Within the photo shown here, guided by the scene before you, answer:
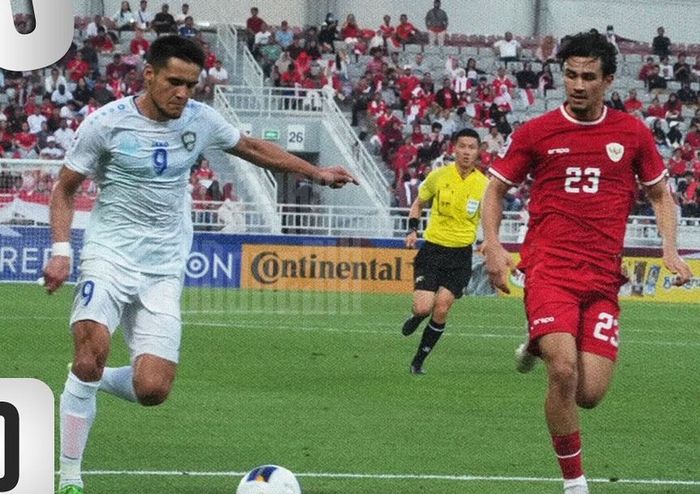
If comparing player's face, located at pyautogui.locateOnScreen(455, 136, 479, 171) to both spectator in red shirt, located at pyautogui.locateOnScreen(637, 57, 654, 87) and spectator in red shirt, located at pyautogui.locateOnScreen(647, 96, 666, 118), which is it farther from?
spectator in red shirt, located at pyautogui.locateOnScreen(637, 57, 654, 87)

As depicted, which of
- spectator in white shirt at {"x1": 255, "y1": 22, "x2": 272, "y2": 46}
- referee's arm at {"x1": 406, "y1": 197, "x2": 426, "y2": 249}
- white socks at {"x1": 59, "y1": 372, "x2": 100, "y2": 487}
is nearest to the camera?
white socks at {"x1": 59, "y1": 372, "x2": 100, "y2": 487}

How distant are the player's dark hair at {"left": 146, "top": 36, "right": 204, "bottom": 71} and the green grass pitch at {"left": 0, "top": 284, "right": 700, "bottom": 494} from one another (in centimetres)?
231

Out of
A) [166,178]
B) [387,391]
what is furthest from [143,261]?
[387,391]

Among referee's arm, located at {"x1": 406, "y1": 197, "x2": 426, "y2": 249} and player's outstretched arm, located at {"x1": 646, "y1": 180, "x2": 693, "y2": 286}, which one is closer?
player's outstretched arm, located at {"x1": 646, "y1": 180, "x2": 693, "y2": 286}

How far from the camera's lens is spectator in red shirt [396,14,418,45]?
140 feet

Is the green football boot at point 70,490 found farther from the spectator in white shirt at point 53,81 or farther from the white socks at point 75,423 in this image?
the spectator in white shirt at point 53,81

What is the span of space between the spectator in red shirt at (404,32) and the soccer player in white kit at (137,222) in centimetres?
3358

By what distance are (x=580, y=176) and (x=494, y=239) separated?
0.60m

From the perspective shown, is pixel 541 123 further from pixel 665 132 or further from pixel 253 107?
pixel 665 132

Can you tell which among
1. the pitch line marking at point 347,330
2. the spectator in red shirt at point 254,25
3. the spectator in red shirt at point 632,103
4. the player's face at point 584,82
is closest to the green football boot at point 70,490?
the player's face at point 584,82

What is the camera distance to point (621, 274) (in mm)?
9391

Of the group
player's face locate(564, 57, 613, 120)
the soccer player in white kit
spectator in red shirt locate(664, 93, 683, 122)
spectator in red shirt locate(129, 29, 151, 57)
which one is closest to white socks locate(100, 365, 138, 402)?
the soccer player in white kit

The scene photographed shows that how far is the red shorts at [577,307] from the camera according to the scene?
9133mm

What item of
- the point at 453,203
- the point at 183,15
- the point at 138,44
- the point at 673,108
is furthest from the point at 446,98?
the point at 453,203
